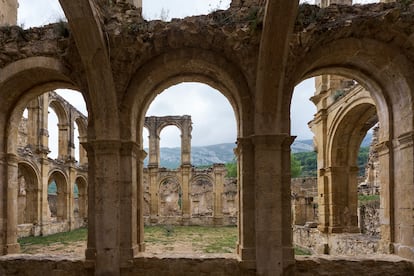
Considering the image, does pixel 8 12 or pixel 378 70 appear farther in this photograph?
pixel 8 12

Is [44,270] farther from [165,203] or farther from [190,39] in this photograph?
[165,203]

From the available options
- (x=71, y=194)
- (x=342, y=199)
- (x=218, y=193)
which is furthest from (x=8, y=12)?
(x=218, y=193)

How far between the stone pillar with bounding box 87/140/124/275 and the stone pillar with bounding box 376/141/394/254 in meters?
5.32

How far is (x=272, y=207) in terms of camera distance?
5828mm

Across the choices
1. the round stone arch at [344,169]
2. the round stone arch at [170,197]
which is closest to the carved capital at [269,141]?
the round stone arch at [344,169]

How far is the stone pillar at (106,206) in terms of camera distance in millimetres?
6012

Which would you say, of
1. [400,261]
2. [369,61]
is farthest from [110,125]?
[400,261]

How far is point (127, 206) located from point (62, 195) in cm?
1560

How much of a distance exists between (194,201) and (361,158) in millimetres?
21034

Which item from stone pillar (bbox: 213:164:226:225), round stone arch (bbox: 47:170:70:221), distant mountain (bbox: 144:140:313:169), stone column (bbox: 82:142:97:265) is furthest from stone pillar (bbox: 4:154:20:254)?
distant mountain (bbox: 144:140:313:169)

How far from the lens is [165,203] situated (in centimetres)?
3275

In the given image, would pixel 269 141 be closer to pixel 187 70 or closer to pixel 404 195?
pixel 187 70

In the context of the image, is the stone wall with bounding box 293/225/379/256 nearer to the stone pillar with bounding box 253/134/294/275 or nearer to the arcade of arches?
the arcade of arches

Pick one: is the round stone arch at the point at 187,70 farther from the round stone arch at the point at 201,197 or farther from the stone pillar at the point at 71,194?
the round stone arch at the point at 201,197
